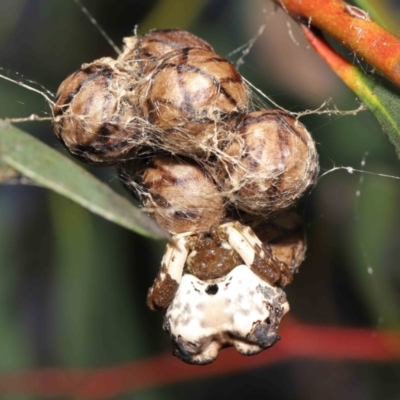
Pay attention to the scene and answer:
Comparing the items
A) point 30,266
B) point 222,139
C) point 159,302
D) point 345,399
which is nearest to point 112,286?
point 30,266

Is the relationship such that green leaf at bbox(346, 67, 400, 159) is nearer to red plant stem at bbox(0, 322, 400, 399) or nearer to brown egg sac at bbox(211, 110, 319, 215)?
brown egg sac at bbox(211, 110, 319, 215)

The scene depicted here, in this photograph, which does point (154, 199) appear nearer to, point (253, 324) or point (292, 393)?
point (253, 324)

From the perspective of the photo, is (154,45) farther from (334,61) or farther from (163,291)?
(163,291)

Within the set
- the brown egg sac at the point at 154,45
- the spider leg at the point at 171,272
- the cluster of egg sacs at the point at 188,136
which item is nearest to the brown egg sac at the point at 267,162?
the cluster of egg sacs at the point at 188,136

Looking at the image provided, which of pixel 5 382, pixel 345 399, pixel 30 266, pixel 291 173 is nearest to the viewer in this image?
pixel 291 173

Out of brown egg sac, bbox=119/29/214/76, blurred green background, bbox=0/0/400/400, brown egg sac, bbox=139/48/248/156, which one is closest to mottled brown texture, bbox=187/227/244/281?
brown egg sac, bbox=139/48/248/156

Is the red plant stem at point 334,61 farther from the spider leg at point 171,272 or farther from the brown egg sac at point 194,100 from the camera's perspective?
the spider leg at point 171,272
